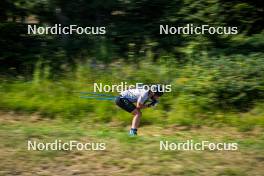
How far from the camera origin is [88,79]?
416 inches

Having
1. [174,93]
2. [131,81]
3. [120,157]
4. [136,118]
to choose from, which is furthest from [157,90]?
[120,157]

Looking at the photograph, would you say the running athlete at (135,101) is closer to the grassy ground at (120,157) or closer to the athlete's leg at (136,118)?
the athlete's leg at (136,118)

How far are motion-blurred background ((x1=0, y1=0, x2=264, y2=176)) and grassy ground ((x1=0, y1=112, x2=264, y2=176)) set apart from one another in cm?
2

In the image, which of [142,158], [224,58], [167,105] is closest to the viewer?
[142,158]

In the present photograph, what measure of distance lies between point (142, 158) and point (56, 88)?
3.80 metres

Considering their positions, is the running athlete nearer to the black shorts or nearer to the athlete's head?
the black shorts

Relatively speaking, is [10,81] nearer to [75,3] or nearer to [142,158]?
[75,3]

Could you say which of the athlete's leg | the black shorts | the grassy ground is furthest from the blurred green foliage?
the grassy ground

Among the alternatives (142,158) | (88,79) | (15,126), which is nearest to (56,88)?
(88,79)

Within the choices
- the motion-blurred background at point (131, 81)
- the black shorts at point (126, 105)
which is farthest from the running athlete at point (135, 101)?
the motion-blurred background at point (131, 81)

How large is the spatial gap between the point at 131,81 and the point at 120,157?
11.2ft

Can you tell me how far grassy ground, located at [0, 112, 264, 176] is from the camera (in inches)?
271

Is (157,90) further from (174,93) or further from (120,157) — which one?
(120,157)

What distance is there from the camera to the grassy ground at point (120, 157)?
6.87 metres
